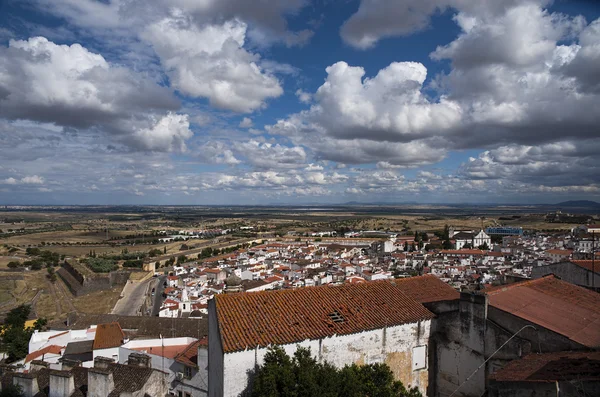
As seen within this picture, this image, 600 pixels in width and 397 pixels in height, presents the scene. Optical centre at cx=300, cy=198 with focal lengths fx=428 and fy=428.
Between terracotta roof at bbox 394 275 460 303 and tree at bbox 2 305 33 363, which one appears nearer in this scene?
terracotta roof at bbox 394 275 460 303

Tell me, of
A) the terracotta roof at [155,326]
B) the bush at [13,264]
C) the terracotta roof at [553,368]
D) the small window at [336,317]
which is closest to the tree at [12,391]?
the small window at [336,317]

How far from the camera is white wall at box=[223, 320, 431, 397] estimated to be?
11.5 metres

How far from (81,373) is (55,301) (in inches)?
1706

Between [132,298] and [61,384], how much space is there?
41550mm

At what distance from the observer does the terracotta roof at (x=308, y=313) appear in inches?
479

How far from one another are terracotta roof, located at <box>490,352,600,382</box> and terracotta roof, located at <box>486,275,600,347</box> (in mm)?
1285

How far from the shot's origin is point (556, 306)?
14086 mm

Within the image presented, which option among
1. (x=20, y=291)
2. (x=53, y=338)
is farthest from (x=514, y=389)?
(x=20, y=291)

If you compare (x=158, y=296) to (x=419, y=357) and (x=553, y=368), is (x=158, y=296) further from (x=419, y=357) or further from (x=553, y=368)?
(x=553, y=368)

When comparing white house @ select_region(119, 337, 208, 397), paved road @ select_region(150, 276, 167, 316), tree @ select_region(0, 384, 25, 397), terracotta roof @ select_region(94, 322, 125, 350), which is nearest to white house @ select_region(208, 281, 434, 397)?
white house @ select_region(119, 337, 208, 397)

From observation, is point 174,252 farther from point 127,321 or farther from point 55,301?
point 127,321

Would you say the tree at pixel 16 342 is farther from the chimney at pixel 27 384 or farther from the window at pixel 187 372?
the window at pixel 187 372

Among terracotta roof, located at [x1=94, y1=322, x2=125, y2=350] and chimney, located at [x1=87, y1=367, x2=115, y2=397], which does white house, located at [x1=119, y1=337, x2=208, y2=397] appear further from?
terracotta roof, located at [x1=94, y1=322, x2=125, y2=350]

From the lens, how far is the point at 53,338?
27719mm
